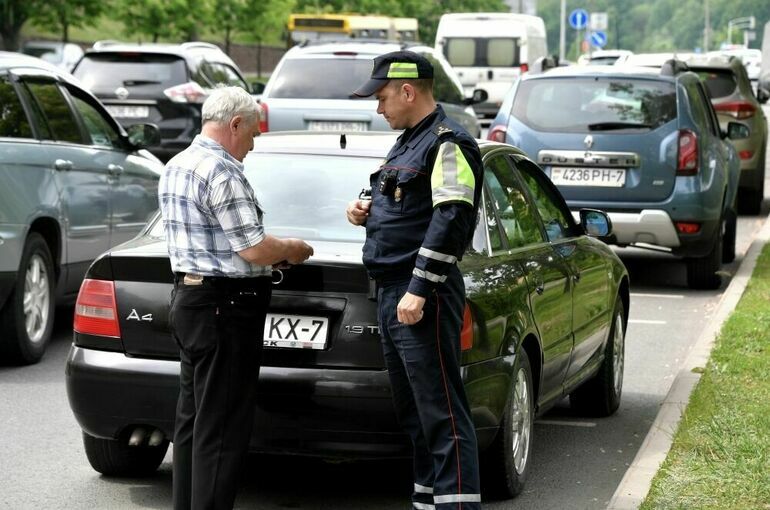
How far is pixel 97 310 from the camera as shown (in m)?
6.20

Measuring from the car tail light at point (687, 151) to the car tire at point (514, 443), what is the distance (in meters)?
6.42

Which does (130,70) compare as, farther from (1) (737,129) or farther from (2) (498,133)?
(1) (737,129)

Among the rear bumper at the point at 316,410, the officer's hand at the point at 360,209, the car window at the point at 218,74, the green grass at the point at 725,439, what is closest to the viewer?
the officer's hand at the point at 360,209

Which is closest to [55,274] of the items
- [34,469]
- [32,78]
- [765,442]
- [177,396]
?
[32,78]

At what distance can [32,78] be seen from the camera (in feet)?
33.4

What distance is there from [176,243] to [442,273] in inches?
36.8

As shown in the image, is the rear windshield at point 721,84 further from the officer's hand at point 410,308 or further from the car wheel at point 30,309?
the officer's hand at point 410,308

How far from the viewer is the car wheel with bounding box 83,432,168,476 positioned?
665cm

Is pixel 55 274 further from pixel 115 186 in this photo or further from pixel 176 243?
pixel 176 243

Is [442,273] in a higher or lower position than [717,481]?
higher

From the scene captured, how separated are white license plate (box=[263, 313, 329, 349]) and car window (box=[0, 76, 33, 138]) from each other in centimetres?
418

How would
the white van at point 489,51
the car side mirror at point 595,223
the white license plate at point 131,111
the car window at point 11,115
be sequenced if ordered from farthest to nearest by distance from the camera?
the white van at point 489,51, the white license plate at point 131,111, the car window at point 11,115, the car side mirror at point 595,223

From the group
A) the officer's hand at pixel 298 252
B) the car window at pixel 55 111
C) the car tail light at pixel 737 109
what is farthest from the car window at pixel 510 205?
the car tail light at pixel 737 109

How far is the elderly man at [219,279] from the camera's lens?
209 inches
